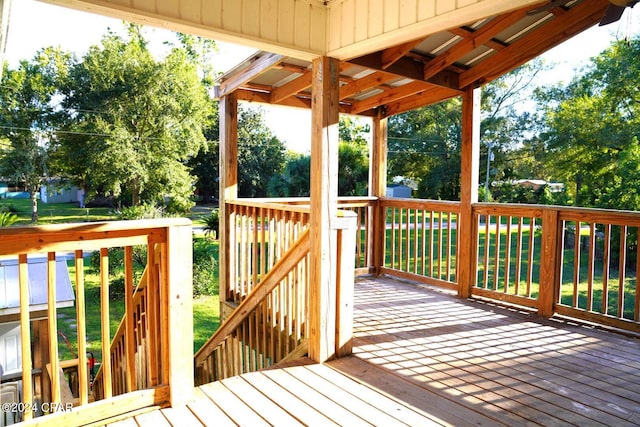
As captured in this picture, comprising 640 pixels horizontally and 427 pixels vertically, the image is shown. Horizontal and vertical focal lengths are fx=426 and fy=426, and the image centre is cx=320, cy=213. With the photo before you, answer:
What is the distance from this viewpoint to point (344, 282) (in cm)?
316

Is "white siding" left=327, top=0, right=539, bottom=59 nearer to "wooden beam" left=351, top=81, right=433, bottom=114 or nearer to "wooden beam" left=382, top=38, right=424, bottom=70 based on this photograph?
"wooden beam" left=382, top=38, right=424, bottom=70

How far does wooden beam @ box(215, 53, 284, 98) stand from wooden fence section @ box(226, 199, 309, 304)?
124 centimetres

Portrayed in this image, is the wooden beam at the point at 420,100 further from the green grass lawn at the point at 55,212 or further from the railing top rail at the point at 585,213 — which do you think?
the green grass lawn at the point at 55,212

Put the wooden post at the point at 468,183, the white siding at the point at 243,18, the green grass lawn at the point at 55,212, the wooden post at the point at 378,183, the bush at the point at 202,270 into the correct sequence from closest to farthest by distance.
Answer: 1. the white siding at the point at 243,18
2. the wooden post at the point at 468,183
3. the wooden post at the point at 378,183
4. the bush at the point at 202,270
5. the green grass lawn at the point at 55,212

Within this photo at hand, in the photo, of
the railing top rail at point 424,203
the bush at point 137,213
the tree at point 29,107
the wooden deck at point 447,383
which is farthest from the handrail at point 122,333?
the tree at point 29,107

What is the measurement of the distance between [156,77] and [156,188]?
13.8ft

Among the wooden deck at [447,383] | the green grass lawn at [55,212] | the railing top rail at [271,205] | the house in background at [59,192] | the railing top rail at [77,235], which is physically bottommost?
the wooden deck at [447,383]

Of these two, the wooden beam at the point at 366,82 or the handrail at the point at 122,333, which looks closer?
the handrail at the point at 122,333

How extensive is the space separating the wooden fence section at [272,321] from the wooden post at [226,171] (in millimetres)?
753

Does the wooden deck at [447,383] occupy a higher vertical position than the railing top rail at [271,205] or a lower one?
lower

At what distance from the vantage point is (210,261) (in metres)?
11.6

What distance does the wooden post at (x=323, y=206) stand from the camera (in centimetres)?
300

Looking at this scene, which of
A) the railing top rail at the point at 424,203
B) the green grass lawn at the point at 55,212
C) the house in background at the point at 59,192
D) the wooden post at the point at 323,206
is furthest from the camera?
the green grass lawn at the point at 55,212

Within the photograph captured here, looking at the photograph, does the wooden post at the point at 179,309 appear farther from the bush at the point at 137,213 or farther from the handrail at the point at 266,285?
the bush at the point at 137,213
